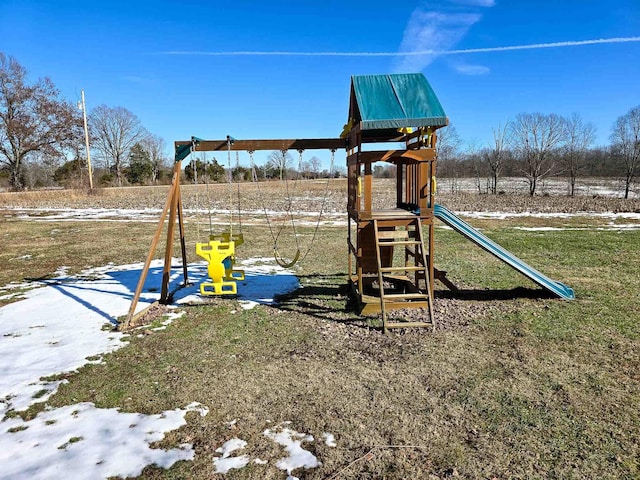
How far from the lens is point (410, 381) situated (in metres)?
4.14

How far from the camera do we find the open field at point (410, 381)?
9.89 ft

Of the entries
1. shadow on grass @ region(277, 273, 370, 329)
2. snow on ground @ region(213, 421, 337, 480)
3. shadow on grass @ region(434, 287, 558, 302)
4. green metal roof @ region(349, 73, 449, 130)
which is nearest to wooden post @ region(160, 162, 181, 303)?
shadow on grass @ region(277, 273, 370, 329)

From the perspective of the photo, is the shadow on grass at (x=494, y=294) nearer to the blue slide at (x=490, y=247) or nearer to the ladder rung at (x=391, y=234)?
the blue slide at (x=490, y=247)

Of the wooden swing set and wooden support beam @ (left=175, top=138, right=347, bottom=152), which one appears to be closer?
the wooden swing set

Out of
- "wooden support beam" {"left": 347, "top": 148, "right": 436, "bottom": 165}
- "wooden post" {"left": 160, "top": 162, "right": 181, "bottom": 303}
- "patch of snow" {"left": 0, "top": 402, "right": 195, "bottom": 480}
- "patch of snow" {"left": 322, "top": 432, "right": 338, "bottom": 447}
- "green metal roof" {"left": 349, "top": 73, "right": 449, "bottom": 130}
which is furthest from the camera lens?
"wooden post" {"left": 160, "top": 162, "right": 181, "bottom": 303}

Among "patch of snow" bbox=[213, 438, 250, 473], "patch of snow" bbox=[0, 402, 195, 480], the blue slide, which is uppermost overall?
the blue slide

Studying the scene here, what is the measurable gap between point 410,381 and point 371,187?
3225 mm

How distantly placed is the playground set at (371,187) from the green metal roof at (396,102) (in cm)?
1

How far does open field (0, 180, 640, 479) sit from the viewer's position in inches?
119

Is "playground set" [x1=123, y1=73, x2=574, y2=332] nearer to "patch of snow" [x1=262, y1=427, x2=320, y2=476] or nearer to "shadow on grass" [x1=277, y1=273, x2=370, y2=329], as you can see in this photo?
"shadow on grass" [x1=277, y1=273, x2=370, y2=329]

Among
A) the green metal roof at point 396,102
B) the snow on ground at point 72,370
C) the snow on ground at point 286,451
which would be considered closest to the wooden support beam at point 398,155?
the green metal roof at point 396,102

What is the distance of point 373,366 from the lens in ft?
14.8

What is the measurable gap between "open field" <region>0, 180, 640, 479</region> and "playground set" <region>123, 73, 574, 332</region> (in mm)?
465

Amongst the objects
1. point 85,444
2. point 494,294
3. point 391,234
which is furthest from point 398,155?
point 85,444
